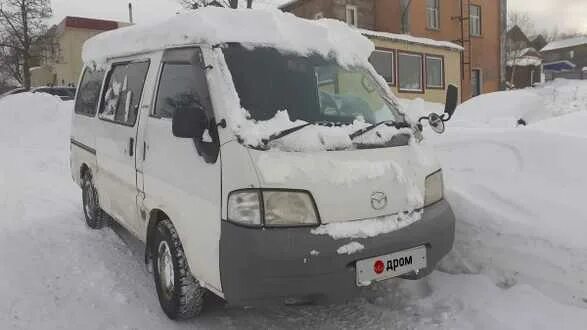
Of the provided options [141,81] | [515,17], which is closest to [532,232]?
[141,81]

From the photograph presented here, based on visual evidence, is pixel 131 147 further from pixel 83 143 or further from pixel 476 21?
pixel 476 21

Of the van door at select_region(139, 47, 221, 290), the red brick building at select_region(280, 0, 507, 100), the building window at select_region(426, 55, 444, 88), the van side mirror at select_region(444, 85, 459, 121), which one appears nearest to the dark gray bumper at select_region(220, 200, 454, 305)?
the van door at select_region(139, 47, 221, 290)

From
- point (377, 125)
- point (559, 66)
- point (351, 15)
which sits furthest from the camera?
point (559, 66)

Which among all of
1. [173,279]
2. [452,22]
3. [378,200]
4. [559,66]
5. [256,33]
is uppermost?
[452,22]

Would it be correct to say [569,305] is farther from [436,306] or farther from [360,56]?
[360,56]

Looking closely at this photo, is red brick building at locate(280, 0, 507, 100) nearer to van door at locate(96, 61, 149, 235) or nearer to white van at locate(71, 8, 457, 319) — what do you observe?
van door at locate(96, 61, 149, 235)

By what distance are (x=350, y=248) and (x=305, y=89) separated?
124 centimetres

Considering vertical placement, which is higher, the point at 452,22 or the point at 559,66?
the point at 452,22

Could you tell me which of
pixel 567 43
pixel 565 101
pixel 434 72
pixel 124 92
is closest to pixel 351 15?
pixel 434 72

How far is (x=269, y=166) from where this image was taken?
2.92 metres

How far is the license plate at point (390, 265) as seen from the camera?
3000mm

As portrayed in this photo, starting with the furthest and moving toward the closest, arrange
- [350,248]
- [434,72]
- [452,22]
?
1. [452,22]
2. [434,72]
3. [350,248]

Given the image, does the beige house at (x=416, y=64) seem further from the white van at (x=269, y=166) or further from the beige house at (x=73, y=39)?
the beige house at (x=73, y=39)

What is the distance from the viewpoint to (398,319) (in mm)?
3555
